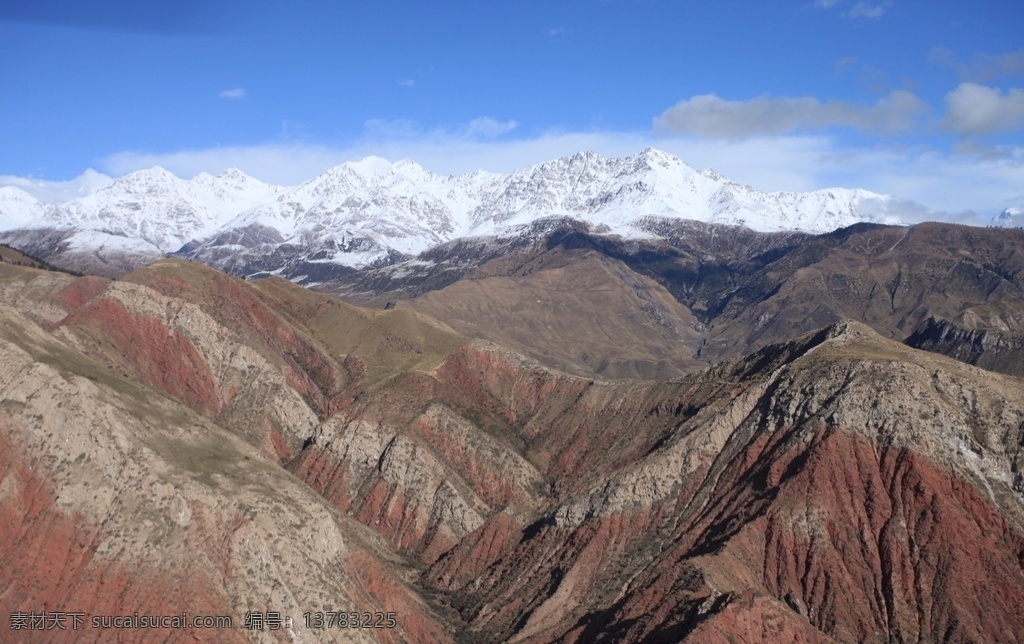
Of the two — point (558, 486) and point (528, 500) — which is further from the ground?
point (558, 486)

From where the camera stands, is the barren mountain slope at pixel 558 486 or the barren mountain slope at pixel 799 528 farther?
the barren mountain slope at pixel 799 528

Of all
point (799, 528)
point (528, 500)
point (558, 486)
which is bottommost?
point (528, 500)

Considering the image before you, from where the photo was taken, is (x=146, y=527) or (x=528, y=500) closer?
(x=146, y=527)

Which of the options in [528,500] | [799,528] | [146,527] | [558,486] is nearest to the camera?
[146,527]

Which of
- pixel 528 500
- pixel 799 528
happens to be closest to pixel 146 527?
pixel 528 500

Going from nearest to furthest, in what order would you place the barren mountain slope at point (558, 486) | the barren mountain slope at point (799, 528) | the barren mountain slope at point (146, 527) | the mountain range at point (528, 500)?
the barren mountain slope at point (146, 527) → the mountain range at point (528, 500) → the barren mountain slope at point (558, 486) → the barren mountain slope at point (799, 528)

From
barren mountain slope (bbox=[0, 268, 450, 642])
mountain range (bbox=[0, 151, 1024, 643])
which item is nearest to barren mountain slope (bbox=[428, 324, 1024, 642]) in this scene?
mountain range (bbox=[0, 151, 1024, 643])

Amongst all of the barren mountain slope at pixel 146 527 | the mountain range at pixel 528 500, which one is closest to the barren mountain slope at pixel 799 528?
the mountain range at pixel 528 500

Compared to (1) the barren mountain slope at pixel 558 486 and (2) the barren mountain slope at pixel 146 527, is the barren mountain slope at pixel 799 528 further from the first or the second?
(2) the barren mountain slope at pixel 146 527

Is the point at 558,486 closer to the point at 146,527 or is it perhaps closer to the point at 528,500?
the point at 528,500

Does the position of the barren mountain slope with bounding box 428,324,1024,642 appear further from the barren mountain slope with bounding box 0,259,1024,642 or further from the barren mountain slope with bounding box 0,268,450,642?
the barren mountain slope with bounding box 0,268,450,642

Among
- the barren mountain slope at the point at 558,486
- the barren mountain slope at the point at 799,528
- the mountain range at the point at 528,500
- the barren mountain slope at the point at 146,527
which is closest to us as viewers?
the barren mountain slope at the point at 146,527
